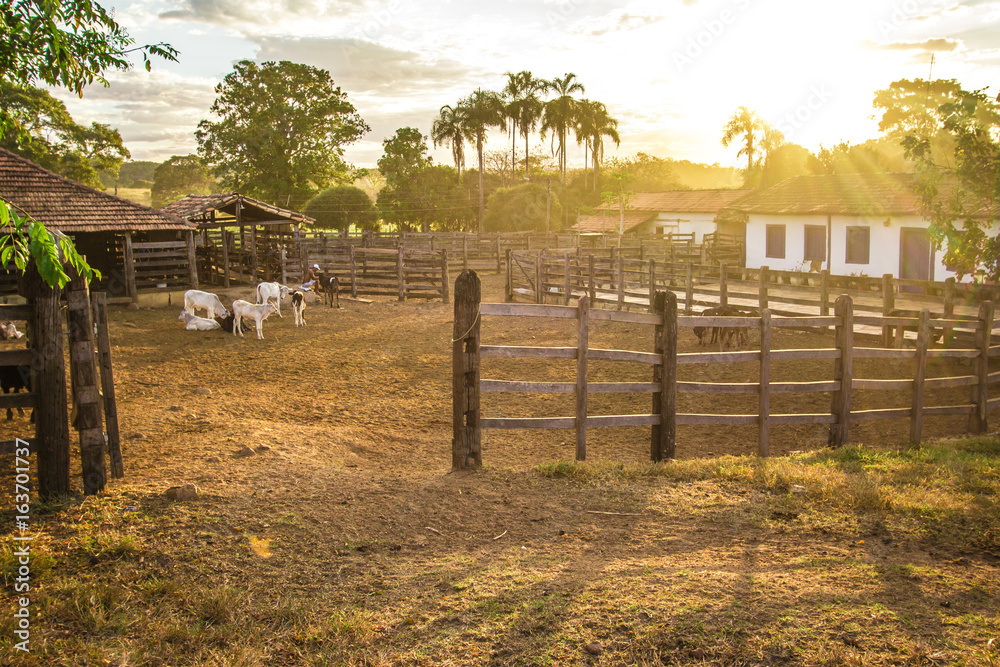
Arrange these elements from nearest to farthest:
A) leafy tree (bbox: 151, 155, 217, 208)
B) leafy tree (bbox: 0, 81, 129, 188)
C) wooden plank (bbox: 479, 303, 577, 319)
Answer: wooden plank (bbox: 479, 303, 577, 319) → leafy tree (bbox: 0, 81, 129, 188) → leafy tree (bbox: 151, 155, 217, 208)

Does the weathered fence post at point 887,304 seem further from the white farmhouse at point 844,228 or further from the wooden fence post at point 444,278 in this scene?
the wooden fence post at point 444,278

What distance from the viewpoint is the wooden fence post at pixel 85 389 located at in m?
5.19

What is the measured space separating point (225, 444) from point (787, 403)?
794cm

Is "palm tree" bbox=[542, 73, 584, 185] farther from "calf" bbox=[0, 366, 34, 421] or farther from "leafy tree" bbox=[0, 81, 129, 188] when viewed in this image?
"calf" bbox=[0, 366, 34, 421]

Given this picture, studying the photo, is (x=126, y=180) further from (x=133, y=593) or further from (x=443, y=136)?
(x=133, y=593)

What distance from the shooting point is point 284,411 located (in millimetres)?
9359

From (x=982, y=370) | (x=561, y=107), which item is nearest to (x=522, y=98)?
(x=561, y=107)

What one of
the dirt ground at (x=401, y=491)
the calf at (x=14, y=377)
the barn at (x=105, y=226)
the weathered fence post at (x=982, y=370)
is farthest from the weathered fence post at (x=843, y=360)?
the barn at (x=105, y=226)

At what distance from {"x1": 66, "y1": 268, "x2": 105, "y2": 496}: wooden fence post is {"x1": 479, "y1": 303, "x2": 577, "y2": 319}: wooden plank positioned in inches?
123

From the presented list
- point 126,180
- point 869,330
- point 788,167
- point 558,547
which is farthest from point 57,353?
point 126,180

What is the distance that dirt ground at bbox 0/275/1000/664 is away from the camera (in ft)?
13.2

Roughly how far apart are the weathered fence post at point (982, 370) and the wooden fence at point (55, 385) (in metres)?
9.53

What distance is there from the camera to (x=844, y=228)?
968 inches

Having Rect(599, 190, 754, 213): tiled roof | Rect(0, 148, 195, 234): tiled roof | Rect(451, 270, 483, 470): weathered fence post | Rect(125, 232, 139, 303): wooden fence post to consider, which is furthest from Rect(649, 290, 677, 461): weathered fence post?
Rect(599, 190, 754, 213): tiled roof
